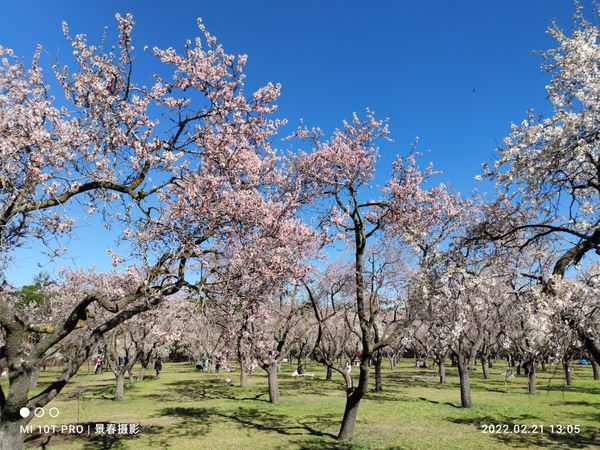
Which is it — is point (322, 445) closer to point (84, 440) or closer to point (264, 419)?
point (264, 419)

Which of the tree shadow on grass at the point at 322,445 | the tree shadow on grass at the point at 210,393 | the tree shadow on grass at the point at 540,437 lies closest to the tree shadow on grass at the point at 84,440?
the tree shadow on grass at the point at 322,445

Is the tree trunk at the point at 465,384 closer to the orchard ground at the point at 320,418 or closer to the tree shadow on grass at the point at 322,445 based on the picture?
the orchard ground at the point at 320,418

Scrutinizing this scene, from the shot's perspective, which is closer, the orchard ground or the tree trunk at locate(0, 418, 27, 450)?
the tree trunk at locate(0, 418, 27, 450)

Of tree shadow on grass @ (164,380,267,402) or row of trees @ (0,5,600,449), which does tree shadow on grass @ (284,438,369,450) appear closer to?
row of trees @ (0,5,600,449)

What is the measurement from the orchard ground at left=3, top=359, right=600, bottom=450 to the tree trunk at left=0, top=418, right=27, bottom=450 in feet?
15.6

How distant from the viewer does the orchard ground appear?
15398 mm

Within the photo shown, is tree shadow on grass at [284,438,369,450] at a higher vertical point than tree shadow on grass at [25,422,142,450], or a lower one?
higher

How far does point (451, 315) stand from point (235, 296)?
7452 millimetres

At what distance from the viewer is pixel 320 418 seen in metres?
20.2

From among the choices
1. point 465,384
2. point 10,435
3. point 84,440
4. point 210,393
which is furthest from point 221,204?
point 210,393

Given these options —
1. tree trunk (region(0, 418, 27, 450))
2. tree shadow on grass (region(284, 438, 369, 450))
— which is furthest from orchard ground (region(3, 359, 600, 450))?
tree trunk (region(0, 418, 27, 450))

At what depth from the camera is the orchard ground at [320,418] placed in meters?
15.4

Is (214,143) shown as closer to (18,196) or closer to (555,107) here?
(18,196)

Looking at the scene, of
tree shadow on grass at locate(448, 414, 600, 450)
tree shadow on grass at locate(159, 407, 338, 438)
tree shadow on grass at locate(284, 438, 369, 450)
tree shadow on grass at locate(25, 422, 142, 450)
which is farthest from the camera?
tree shadow on grass at locate(159, 407, 338, 438)
